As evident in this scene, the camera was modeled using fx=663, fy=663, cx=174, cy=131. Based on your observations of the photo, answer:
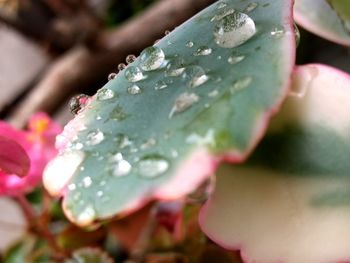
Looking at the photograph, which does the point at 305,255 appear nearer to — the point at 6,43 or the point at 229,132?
the point at 229,132

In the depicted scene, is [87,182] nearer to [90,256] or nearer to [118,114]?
[118,114]

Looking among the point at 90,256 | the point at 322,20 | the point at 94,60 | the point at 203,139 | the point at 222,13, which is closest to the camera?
the point at 203,139

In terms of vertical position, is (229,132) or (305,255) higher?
(229,132)

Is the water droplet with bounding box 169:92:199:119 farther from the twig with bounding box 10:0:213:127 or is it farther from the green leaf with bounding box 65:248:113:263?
the twig with bounding box 10:0:213:127

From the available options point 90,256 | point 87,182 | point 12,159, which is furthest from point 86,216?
point 90,256

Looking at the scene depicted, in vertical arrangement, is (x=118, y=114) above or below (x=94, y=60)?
above

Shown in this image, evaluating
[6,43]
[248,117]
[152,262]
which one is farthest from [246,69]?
[6,43]

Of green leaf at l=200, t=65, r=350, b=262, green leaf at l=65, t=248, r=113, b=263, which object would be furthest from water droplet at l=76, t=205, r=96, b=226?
green leaf at l=65, t=248, r=113, b=263
